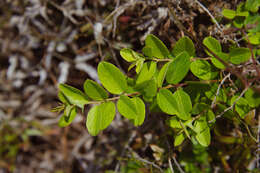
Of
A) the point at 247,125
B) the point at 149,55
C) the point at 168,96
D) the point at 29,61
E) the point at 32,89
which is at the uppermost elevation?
the point at 149,55

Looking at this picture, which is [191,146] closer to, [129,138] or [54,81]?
[129,138]

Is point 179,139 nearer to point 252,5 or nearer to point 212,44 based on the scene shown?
point 212,44

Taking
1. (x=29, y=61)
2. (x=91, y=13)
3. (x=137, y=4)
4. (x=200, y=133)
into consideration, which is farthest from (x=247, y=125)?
(x=29, y=61)

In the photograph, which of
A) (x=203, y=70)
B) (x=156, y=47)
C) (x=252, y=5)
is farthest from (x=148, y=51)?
(x=252, y=5)

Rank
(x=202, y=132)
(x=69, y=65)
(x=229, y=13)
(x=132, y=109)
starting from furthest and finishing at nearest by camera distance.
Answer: (x=69, y=65), (x=229, y=13), (x=202, y=132), (x=132, y=109)

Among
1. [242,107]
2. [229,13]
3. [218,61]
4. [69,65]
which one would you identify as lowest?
[69,65]

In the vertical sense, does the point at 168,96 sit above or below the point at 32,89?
above

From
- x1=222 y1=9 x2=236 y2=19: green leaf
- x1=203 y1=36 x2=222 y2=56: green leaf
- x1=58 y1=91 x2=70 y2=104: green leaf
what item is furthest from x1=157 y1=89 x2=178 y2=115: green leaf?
x1=222 y1=9 x2=236 y2=19: green leaf
